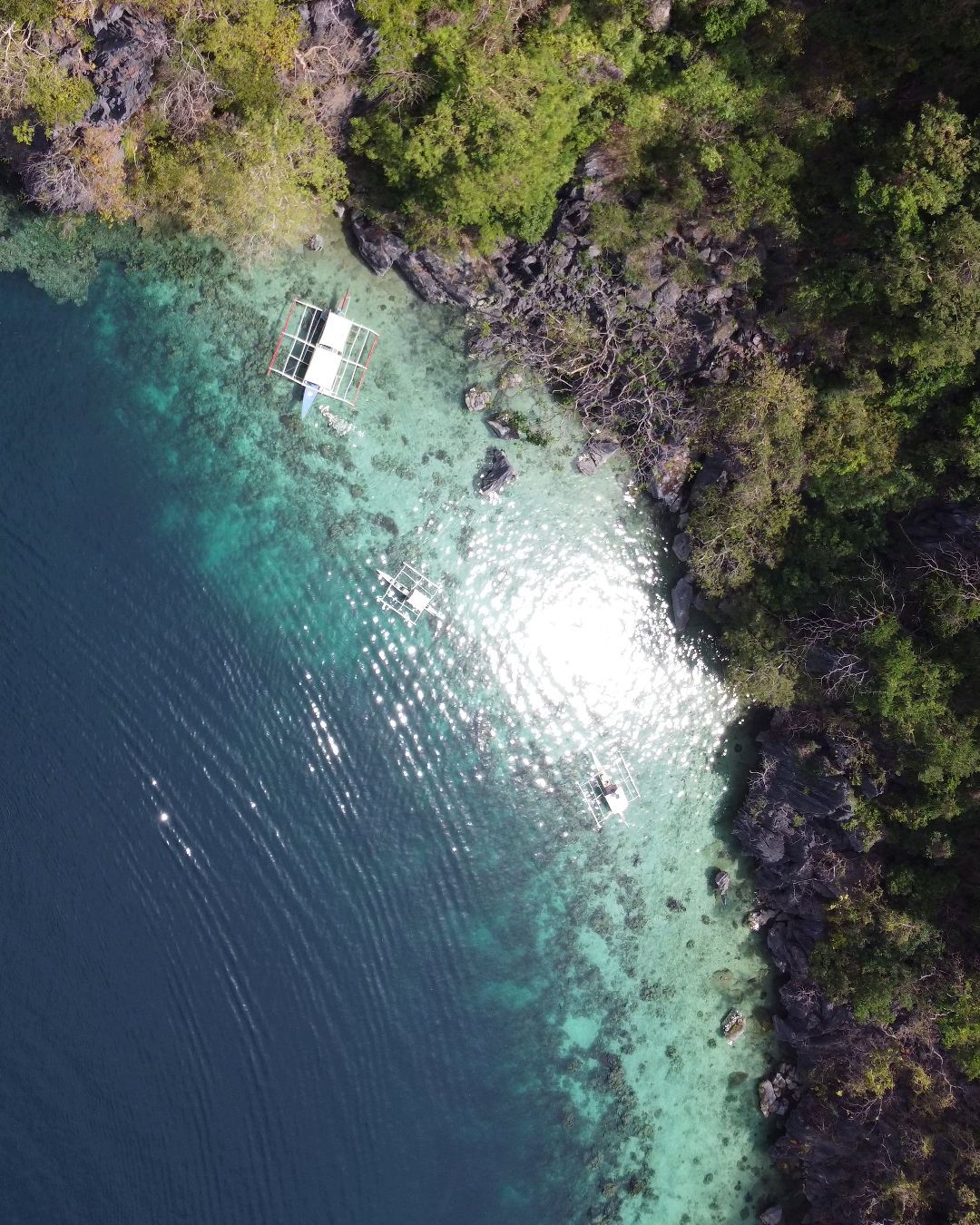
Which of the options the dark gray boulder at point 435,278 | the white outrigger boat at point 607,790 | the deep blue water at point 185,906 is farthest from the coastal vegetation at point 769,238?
the deep blue water at point 185,906

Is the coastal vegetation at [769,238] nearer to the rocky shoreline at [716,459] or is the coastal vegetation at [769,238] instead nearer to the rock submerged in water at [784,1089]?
the rocky shoreline at [716,459]

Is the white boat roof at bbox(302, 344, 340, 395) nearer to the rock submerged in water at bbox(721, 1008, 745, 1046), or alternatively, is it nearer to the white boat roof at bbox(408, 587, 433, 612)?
the white boat roof at bbox(408, 587, 433, 612)

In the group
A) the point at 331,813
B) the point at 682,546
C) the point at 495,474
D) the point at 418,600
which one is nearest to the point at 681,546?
the point at 682,546

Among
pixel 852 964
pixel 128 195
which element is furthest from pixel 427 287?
pixel 852 964

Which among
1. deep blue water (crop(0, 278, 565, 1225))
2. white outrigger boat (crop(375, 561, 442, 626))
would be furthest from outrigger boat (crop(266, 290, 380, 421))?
white outrigger boat (crop(375, 561, 442, 626))

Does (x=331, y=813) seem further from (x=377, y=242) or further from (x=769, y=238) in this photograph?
(x=769, y=238)

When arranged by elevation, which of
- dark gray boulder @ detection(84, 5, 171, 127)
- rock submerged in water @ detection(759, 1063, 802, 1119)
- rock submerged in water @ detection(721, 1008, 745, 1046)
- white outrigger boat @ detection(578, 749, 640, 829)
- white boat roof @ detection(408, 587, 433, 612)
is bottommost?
rock submerged in water @ detection(759, 1063, 802, 1119)
